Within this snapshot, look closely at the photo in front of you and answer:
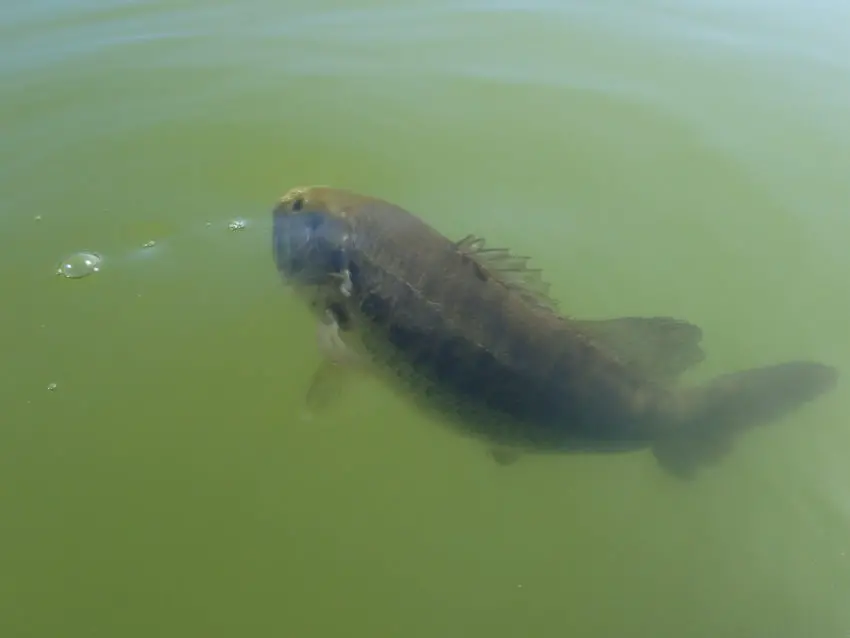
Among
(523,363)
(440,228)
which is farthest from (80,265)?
(523,363)

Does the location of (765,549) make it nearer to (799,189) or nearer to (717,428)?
(717,428)

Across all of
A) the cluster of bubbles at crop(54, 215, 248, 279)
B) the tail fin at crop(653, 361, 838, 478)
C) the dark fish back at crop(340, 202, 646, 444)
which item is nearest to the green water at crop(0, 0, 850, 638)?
the cluster of bubbles at crop(54, 215, 248, 279)

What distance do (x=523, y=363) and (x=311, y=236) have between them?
1.11 metres

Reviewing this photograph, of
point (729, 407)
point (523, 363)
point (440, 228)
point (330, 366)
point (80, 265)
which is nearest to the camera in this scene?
point (523, 363)

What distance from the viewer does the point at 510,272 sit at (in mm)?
3115

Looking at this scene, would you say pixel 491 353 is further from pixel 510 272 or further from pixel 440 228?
pixel 440 228

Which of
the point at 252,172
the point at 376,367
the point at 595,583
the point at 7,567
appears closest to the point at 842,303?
the point at 595,583

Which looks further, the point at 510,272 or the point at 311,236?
the point at 311,236

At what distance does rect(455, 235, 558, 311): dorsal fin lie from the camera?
3.05 metres

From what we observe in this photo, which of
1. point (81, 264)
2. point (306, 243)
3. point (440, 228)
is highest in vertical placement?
point (306, 243)

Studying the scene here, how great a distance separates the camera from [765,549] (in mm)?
3160

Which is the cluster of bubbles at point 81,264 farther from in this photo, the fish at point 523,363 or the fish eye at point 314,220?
the fish at point 523,363

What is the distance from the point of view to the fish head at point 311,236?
3.38m

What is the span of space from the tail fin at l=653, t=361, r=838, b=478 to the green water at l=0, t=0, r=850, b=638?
0.21m
